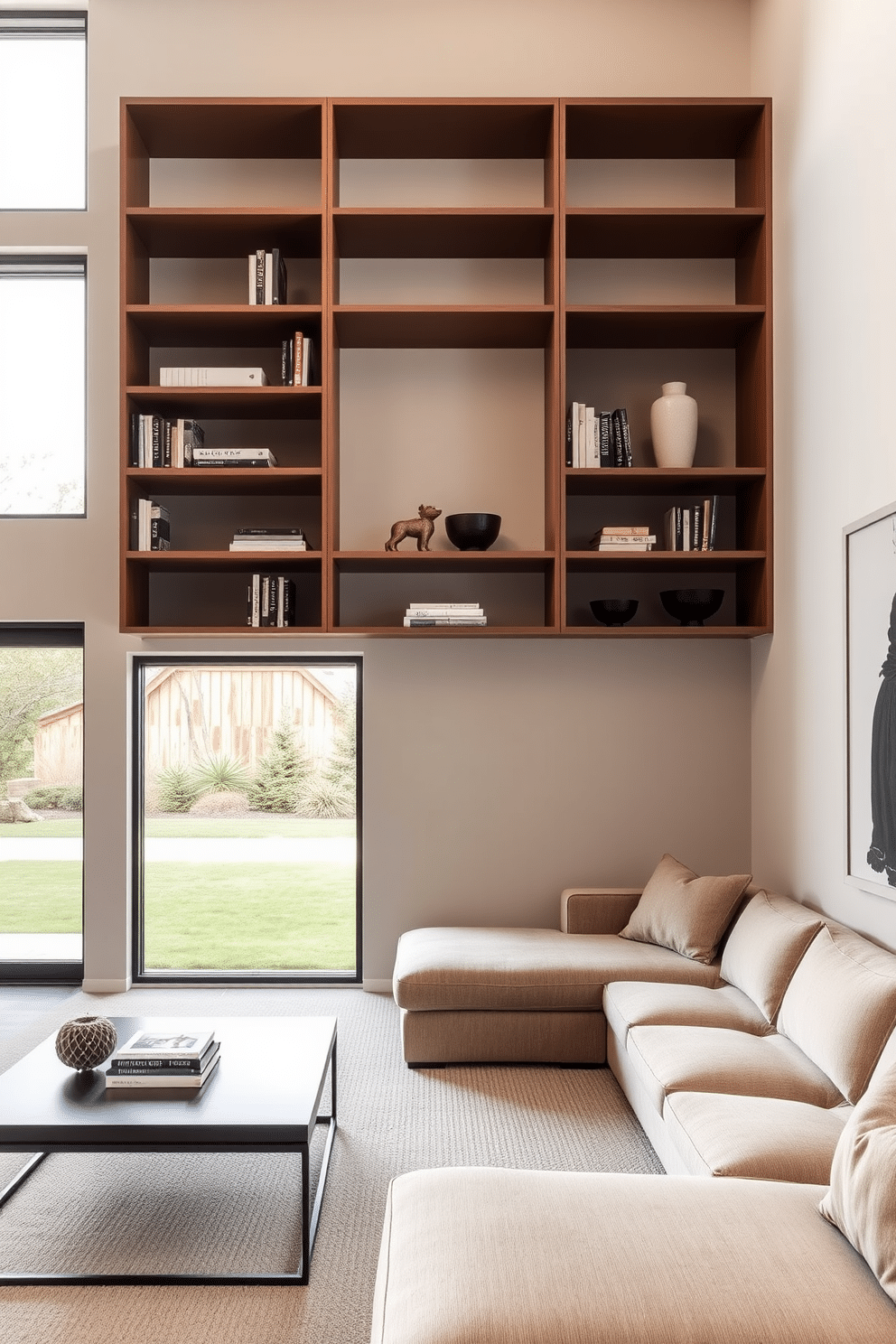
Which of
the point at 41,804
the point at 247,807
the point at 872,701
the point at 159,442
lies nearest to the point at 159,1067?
the point at 247,807

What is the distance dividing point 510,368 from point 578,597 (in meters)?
1.03

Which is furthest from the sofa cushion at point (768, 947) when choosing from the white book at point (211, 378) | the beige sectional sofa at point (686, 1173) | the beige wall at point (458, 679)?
the white book at point (211, 378)

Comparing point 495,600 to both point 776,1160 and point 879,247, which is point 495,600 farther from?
point 776,1160

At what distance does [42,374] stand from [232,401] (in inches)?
39.9

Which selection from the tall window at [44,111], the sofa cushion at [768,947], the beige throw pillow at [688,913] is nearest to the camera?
the sofa cushion at [768,947]

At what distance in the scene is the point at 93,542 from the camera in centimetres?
425

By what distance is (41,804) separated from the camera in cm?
440

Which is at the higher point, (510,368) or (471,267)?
(471,267)

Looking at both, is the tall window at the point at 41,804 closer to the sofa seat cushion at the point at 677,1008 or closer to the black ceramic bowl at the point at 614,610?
the black ceramic bowl at the point at 614,610

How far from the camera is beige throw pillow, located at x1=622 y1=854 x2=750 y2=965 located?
3.49 m

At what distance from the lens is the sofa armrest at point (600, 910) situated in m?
3.92

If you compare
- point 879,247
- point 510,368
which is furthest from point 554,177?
point 879,247

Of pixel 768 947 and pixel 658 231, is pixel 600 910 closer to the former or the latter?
pixel 768 947

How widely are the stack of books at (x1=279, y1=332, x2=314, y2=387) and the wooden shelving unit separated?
0.24ft
